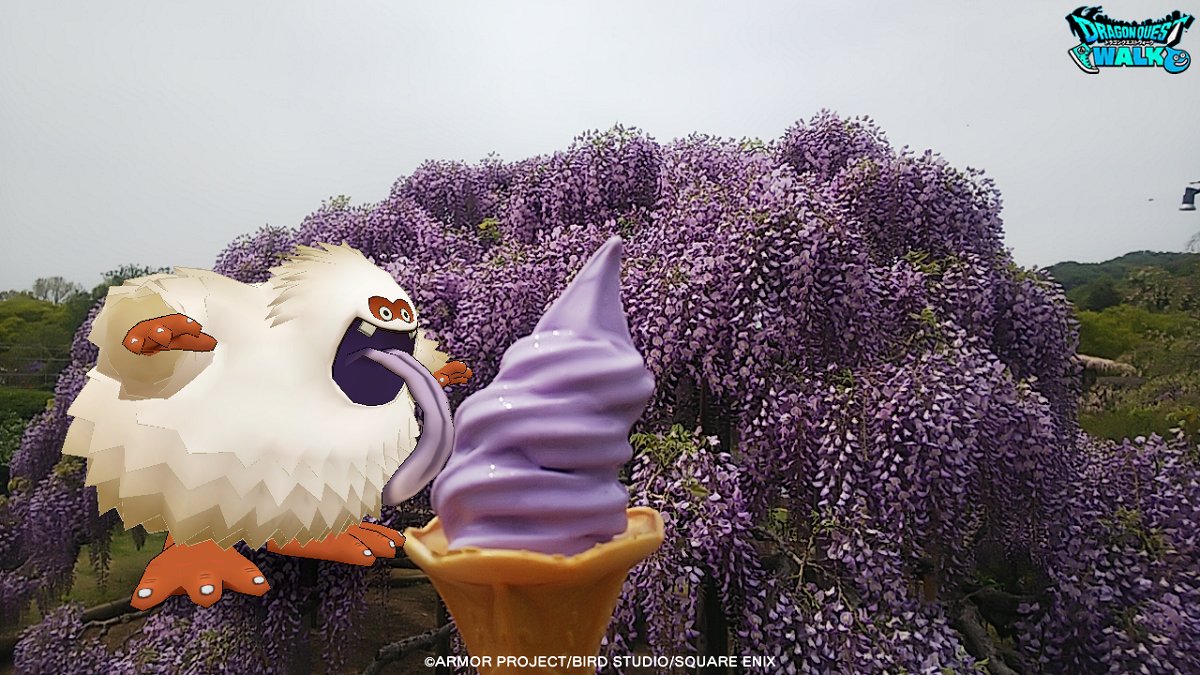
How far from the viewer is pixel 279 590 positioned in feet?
12.3

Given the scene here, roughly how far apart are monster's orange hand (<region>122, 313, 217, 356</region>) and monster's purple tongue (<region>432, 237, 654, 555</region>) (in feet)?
3.16

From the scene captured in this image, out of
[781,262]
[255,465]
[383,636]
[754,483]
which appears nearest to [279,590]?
[383,636]

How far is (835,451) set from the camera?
3201 millimetres

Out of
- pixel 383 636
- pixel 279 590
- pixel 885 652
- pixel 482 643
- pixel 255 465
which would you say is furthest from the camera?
pixel 383 636

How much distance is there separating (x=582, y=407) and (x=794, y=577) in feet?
6.89

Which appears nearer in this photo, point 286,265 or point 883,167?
point 286,265

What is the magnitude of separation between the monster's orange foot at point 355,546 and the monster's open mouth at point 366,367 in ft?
3.33

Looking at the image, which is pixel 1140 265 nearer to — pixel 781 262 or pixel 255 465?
pixel 781 262

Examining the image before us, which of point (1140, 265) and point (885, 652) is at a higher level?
point (1140, 265)

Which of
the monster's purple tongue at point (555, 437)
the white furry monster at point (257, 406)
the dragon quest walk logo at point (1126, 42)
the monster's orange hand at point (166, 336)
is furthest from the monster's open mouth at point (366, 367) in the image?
the dragon quest walk logo at point (1126, 42)

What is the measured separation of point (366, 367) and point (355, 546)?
1.26m

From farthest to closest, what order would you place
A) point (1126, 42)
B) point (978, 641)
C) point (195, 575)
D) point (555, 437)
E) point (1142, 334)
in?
point (1142, 334), point (1126, 42), point (978, 641), point (195, 575), point (555, 437)

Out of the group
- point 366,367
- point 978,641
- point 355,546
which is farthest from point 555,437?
point 978,641

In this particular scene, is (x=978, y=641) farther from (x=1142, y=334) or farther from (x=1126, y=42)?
(x=1126, y=42)
